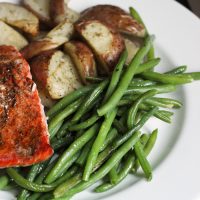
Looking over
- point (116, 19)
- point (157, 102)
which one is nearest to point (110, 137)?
point (157, 102)

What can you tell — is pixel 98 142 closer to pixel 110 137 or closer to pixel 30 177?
pixel 110 137

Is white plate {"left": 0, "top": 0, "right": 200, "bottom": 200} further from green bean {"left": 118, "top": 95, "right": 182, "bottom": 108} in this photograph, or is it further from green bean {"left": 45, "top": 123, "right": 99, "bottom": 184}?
green bean {"left": 45, "top": 123, "right": 99, "bottom": 184}

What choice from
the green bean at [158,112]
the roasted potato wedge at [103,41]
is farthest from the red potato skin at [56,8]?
the green bean at [158,112]

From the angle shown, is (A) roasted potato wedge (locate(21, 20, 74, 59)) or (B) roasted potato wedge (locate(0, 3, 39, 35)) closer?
(A) roasted potato wedge (locate(21, 20, 74, 59))

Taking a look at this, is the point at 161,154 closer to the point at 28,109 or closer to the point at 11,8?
the point at 28,109

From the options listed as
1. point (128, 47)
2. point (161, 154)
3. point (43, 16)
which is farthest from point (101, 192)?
point (43, 16)

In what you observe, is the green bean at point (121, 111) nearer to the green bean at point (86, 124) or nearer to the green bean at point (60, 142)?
the green bean at point (86, 124)

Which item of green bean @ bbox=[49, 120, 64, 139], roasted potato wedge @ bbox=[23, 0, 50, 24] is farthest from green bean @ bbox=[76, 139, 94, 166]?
roasted potato wedge @ bbox=[23, 0, 50, 24]
